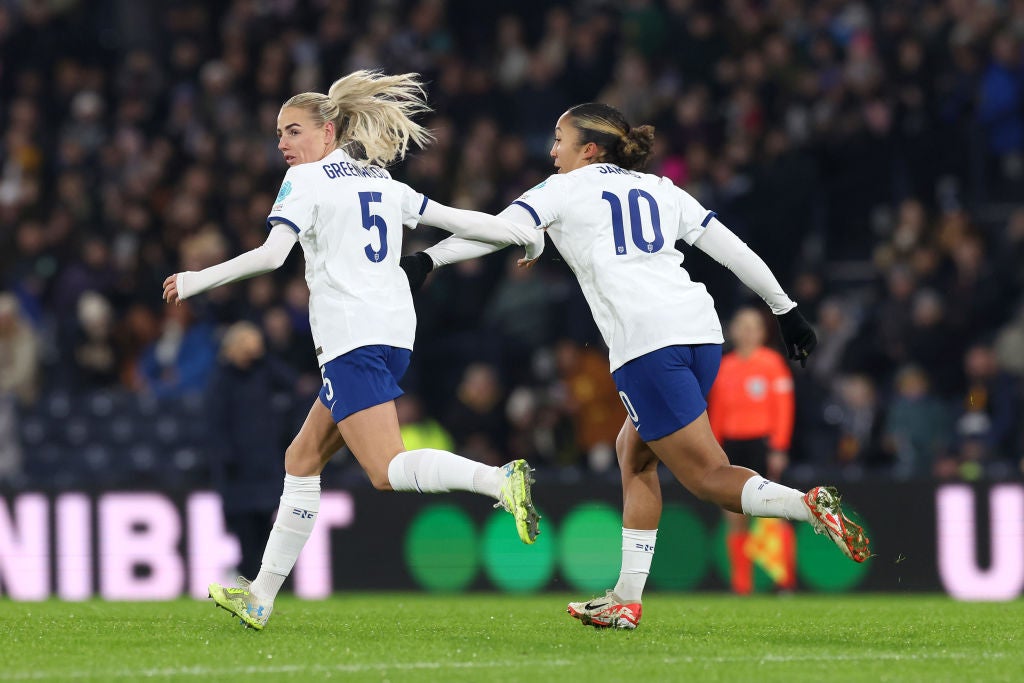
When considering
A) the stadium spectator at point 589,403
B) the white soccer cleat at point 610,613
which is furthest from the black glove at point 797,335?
the stadium spectator at point 589,403

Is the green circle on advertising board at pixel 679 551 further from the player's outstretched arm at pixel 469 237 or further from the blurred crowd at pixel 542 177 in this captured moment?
the player's outstretched arm at pixel 469 237

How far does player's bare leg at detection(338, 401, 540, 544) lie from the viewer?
19.1 ft

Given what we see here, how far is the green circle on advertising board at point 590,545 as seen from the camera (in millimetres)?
11547

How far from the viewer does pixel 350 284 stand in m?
6.36

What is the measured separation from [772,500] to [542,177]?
334 inches

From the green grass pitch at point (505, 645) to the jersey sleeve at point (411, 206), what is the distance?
1.67 m

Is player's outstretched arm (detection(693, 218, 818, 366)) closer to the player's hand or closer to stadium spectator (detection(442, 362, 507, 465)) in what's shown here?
the player's hand

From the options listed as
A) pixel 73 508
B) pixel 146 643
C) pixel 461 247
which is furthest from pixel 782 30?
pixel 146 643

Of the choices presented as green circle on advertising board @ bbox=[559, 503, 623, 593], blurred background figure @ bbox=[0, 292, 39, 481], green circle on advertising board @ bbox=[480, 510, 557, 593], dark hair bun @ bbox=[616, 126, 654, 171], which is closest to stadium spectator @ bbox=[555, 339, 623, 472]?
green circle on advertising board @ bbox=[559, 503, 623, 593]

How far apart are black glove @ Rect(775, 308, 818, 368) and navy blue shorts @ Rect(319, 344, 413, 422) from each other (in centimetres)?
158

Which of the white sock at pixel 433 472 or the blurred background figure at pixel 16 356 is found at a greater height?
the blurred background figure at pixel 16 356

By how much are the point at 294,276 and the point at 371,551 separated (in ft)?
10.2

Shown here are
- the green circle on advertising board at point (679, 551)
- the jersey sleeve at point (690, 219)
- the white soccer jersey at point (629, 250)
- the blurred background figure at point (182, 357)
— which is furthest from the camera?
the blurred background figure at point (182, 357)

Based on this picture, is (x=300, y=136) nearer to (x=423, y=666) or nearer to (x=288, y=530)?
(x=288, y=530)
